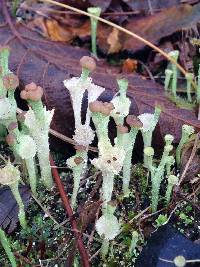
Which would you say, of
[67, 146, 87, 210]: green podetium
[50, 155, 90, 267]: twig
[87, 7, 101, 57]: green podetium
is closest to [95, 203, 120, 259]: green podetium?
[50, 155, 90, 267]: twig

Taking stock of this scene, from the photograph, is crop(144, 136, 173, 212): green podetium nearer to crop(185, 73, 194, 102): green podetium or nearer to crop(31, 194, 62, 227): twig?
crop(31, 194, 62, 227): twig

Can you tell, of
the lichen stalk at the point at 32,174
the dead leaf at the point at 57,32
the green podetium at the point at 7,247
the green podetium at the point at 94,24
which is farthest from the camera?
the dead leaf at the point at 57,32

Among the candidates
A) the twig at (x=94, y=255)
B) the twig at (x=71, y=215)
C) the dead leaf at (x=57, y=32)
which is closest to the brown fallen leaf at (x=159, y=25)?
the dead leaf at (x=57, y=32)

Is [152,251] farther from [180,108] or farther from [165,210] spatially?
[180,108]

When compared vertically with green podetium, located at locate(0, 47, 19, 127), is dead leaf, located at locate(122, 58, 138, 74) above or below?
below

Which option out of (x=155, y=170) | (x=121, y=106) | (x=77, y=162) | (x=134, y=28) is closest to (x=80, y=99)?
(x=121, y=106)

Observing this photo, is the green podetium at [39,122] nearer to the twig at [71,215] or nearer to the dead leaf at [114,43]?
the twig at [71,215]
